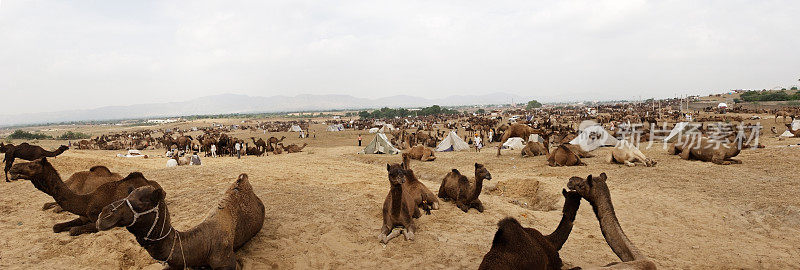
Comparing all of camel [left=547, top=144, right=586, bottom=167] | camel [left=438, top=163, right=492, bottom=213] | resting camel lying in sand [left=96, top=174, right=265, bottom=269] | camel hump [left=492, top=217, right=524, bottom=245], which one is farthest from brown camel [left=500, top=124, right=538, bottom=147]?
resting camel lying in sand [left=96, top=174, right=265, bottom=269]

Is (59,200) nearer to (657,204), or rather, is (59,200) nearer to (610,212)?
(610,212)

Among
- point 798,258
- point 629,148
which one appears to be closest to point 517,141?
point 629,148

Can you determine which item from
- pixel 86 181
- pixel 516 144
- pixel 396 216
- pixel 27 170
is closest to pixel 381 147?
pixel 516 144

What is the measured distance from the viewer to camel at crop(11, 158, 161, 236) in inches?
225

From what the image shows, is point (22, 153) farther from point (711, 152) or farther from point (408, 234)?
point (711, 152)

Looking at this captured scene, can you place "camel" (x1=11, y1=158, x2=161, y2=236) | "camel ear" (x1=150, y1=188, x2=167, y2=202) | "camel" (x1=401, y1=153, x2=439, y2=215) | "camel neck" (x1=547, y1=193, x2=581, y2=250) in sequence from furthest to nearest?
"camel" (x1=401, y1=153, x2=439, y2=215) < "camel" (x1=11, y1=158, x2=161, y2=236) < "camel neck" (x1=547, y1=193, x2=581, y2=250) < "camel ear" (x1=150, y1=188, x2=167, y2=202)

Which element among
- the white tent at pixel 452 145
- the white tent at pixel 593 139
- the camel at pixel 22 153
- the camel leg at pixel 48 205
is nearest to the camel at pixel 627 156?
the white tent at pixel 593 139

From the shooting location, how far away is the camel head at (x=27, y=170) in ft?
17.8

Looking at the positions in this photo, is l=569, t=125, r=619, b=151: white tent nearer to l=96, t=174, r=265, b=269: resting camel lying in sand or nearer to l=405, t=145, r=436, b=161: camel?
l=405, t=145, r=436, b=161: camel

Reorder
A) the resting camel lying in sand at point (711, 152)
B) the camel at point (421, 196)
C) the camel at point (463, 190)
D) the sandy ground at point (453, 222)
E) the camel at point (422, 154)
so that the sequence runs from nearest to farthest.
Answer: the sandy ground at point (453, 222) → the camel at point (463, 190) → the camel at point (421, 196) → the resting camel lying in sand at point (711, 152) → the camel at point (422, 154)

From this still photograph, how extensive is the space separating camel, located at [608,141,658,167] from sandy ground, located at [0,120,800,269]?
1.20 m

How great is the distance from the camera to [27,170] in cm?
555

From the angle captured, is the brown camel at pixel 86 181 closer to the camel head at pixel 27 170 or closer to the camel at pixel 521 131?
the camel head at pixel 27 170

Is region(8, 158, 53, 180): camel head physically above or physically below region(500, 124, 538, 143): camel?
above
